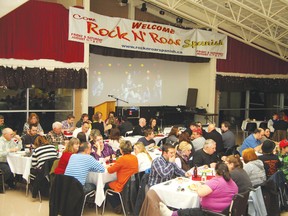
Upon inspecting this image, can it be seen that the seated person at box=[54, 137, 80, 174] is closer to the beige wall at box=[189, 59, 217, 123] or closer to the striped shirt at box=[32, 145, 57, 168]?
the striped shirt at box=[32, 145, 57, 168]

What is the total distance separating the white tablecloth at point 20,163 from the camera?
6965 millimetres

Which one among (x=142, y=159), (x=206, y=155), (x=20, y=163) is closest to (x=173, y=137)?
(x=206, y=155)

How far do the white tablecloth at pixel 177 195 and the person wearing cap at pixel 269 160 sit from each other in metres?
1.82

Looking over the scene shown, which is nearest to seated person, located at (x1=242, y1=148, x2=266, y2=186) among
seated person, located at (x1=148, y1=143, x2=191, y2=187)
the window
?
seated person, located at (x1=148, y1=143, x2=191, y2=187)

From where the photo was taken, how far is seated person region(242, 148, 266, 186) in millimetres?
5973

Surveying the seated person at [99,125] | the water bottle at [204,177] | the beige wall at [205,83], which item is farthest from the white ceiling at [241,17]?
the water bottle at [204,177]

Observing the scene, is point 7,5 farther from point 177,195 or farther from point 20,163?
point 177,195

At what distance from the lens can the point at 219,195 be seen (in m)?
4.89

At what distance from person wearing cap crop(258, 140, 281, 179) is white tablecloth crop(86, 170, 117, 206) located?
2648 millimetres

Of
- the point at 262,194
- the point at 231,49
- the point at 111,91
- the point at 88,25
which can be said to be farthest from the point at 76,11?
the point at 262,194

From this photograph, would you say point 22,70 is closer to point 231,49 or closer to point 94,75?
point 94,75

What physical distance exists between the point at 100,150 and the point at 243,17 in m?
9.68

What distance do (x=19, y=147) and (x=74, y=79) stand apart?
17.6ft

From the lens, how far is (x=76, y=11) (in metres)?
12.5
